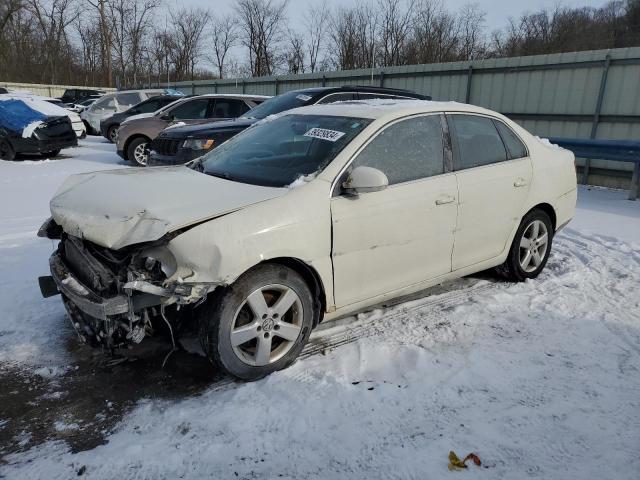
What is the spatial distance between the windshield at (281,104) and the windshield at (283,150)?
150 inches

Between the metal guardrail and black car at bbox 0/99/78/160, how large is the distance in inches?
460

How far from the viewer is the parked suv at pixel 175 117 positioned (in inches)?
434

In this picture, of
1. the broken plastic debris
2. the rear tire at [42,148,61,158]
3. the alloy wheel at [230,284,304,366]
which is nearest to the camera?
the broken plastic debris

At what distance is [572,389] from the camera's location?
304cm

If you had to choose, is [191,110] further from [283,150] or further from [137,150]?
[283,150]

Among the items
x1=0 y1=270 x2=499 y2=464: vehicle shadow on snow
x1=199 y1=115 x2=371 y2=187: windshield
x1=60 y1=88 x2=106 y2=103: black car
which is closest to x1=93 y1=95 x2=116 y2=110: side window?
x1=60 y1=88 x2=106 y2=103: black car

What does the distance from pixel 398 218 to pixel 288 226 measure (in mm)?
893

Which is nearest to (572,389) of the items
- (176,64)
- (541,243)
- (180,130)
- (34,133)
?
(541,243)

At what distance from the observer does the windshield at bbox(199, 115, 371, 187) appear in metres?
3.47

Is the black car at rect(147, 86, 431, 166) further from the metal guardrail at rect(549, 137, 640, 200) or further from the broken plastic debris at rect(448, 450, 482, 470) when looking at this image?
the broken plastic debris at rect(448, 450, 482, 470)

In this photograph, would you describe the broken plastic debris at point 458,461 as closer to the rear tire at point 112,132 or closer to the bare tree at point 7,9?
the rear tire at point 112,132

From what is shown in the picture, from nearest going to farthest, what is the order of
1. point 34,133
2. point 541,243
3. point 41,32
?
1. point 541,243
2. point 34,133
3. point 41,32

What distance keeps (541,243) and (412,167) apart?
6.36ft

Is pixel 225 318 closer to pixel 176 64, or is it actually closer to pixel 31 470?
pixel 31 470
